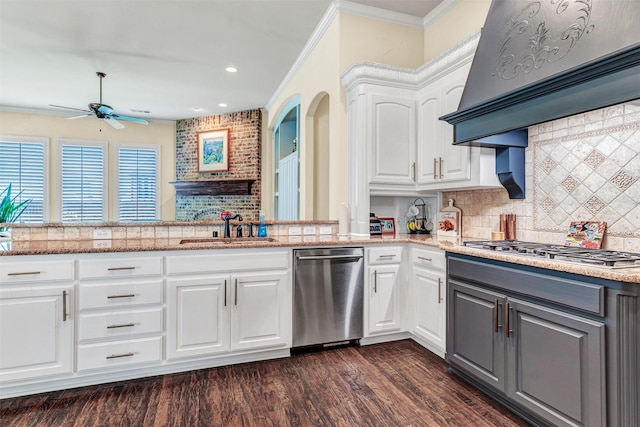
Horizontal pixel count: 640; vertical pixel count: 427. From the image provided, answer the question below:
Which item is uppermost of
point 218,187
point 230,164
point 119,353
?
point 230,164

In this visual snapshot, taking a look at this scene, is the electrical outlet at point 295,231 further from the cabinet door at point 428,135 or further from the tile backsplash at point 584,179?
the tile backsplash at point 584,179

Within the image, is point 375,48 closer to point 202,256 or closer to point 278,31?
point 278,31

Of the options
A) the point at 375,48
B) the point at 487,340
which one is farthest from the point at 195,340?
the point at 375,48

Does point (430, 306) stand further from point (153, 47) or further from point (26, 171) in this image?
point (26, 171)

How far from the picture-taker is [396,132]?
3154mm

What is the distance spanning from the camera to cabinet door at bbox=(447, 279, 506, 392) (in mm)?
1943

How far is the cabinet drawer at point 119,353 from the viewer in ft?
7.20

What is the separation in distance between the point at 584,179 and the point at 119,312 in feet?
9.85

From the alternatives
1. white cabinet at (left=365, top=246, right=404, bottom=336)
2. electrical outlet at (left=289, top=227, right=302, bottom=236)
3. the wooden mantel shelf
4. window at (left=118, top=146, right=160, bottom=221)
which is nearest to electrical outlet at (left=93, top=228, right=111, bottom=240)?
electrical outlet at (left=289, top=227, right=302, bottom=236)

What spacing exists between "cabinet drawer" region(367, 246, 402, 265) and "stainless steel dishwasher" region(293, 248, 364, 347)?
9cm

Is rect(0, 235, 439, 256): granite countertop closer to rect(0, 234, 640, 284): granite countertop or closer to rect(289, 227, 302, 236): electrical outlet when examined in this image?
rect(0, 234, 640, 284): granite countertop

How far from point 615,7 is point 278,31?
9.96 ft

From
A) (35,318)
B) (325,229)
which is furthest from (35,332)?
(325,229)

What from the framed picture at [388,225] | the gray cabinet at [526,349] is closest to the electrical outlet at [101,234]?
the framed picture at [388,225]
